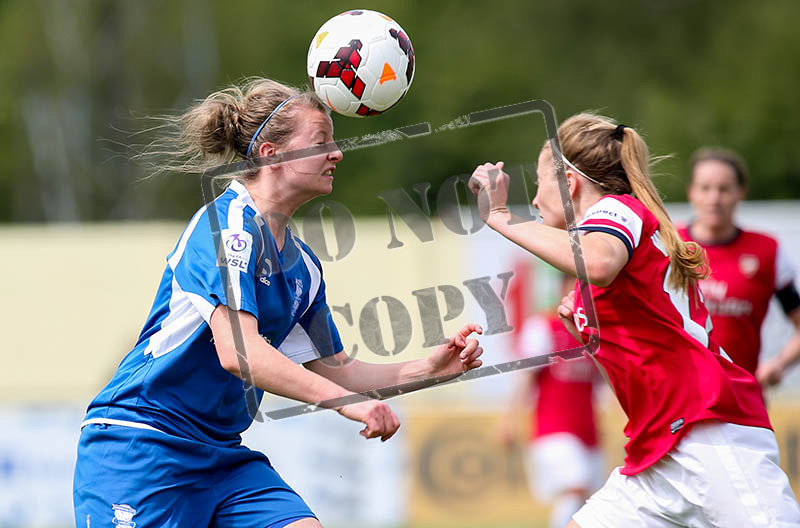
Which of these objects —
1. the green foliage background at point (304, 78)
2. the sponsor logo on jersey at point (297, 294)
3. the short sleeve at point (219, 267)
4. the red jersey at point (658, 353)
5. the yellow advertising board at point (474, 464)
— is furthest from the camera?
the green foliage background at point (304, 78)

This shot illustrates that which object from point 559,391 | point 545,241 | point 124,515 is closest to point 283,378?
point 124,515

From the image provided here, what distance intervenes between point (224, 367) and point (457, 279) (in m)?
7.49

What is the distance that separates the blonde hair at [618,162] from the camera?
3.64m

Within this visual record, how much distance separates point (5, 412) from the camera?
30.0ft

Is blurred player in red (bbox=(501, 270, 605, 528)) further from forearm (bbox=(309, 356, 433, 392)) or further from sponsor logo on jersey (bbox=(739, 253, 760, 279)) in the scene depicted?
forearm (bbox=(309, 356, 433, 392))

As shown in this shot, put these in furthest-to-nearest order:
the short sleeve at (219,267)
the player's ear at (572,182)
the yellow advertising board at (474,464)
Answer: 1. the yellow advertising board at (474,464)
2. the player's ear at (572,182)
3. the short sleeve at (219,267)

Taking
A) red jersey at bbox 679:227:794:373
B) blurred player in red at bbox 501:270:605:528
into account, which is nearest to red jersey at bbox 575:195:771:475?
red jersey at bbox 679:227:794:373

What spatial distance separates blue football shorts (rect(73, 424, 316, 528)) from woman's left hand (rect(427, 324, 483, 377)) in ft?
2.31

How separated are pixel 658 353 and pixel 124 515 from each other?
6.28ft

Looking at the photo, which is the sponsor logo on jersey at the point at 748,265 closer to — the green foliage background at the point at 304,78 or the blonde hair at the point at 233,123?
the blonde hair at the point at 233,123

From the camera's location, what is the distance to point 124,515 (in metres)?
3.43

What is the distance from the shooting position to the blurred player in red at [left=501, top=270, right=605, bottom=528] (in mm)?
7121

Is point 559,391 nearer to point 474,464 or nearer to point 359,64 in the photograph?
point 474,464

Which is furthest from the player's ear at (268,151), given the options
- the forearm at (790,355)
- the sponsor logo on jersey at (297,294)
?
the forearm at (790,355)
